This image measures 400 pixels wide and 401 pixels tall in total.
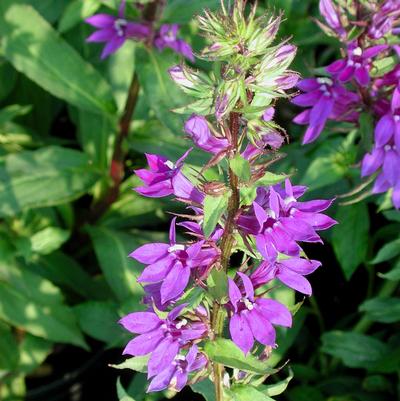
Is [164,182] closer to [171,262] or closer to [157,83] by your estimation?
[171,262]

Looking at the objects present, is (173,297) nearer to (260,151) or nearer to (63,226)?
(260,151)

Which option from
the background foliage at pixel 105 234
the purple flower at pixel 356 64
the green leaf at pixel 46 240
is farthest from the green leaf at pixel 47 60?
Result: the purple flower at pixel 356 64

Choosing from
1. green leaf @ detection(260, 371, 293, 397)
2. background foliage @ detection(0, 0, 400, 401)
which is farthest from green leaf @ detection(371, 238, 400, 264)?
green leaf @ detection(260, 371, 293, 397)

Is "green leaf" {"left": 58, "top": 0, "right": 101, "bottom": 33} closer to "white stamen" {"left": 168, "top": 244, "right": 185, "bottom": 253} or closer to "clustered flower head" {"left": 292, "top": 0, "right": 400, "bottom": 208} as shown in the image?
"clustered flower head" {"left": 292, "top": 0, "right": 400, "bottom": 208}

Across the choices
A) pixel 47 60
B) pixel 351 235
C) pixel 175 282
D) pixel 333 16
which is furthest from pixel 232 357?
pixel 47 60

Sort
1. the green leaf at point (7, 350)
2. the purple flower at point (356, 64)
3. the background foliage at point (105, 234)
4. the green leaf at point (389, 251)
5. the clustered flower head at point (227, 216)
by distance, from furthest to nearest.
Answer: the green leaf at point (7, 350) < the background foliage at point (105, 234) < the green leaf at point (389, 251) < the purple flower at point (356, 64) < the clustered flower head at point (227, 216)

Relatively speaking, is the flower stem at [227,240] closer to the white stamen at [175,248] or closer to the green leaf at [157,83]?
the white stamen at [175,248]

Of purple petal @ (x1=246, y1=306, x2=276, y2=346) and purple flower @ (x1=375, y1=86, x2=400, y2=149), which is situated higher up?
purple flower @ (x1=375, y1=86, x2=400, y2=149)

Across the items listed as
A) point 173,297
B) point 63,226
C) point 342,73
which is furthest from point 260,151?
point 63,226
